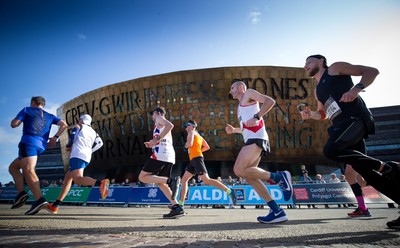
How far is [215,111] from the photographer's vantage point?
25.9m

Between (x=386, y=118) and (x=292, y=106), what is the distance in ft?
106

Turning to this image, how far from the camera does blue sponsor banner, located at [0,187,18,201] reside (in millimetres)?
19689

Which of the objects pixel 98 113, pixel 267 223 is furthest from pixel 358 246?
pixel 98 113

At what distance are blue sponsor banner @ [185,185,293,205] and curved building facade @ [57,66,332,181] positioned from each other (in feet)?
46.5

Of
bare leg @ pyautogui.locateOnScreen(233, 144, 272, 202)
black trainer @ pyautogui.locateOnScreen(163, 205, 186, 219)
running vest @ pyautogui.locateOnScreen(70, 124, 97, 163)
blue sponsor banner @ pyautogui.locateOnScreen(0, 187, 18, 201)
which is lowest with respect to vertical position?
blue sponsor banner @ pyautogui.locateOnScreen(0, 187, 18, 201)

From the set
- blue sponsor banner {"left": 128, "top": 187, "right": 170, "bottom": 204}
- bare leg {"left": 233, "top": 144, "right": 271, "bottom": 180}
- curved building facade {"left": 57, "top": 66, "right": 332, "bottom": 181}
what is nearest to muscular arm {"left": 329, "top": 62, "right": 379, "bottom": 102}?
bare leg {"left": 233, "top": 144, "right": 271, "bottom": 180}

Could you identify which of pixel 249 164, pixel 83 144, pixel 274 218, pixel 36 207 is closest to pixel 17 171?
pixel 36 207

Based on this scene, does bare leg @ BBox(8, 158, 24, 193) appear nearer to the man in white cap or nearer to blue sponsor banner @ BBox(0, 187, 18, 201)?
the man in white cap

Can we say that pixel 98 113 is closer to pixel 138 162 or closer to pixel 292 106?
pixel 138 162

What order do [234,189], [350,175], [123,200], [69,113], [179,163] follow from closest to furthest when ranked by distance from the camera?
[350,175], [234,189], [123,200], [179,163], [69,113]

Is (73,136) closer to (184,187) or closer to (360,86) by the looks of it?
(184,187)

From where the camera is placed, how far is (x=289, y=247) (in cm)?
196

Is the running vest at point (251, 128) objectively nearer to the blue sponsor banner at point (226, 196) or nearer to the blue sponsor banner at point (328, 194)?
the blue sponsor banner at point (226, 196)

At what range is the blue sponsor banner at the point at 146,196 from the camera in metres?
12.6
